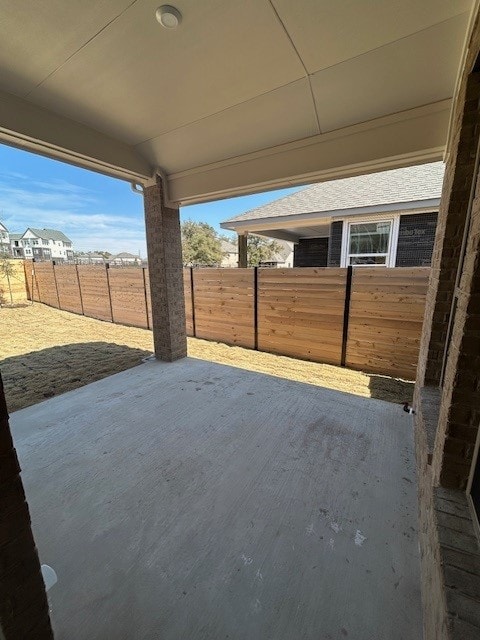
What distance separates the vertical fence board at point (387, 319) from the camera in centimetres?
379

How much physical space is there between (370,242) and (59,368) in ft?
22.7

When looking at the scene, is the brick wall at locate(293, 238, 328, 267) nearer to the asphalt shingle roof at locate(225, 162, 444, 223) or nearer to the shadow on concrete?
the asphalt shingle roof at locate(225, 162, 444, 223)

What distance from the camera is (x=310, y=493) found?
69.1 inches

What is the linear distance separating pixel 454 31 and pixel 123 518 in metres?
3.53

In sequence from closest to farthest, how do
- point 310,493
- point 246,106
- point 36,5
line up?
point 36,5
point 310,493
point 246,106

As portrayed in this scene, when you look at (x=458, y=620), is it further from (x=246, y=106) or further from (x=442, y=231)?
(x=246, y=106)

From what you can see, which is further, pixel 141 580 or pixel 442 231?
pixel 442 231

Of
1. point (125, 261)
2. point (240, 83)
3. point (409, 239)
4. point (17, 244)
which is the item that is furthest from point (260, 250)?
point (17, 244)

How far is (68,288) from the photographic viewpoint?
29.8ft

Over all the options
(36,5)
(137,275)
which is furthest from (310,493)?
(137,275)

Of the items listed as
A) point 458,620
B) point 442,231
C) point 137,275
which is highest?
point 442,231

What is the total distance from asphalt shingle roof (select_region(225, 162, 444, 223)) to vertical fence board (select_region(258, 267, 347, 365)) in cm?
258

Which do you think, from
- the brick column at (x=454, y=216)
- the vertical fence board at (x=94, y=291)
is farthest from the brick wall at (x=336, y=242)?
the vertical fence board at (x=94, y=291)

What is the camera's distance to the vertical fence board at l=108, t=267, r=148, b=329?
7013mm
